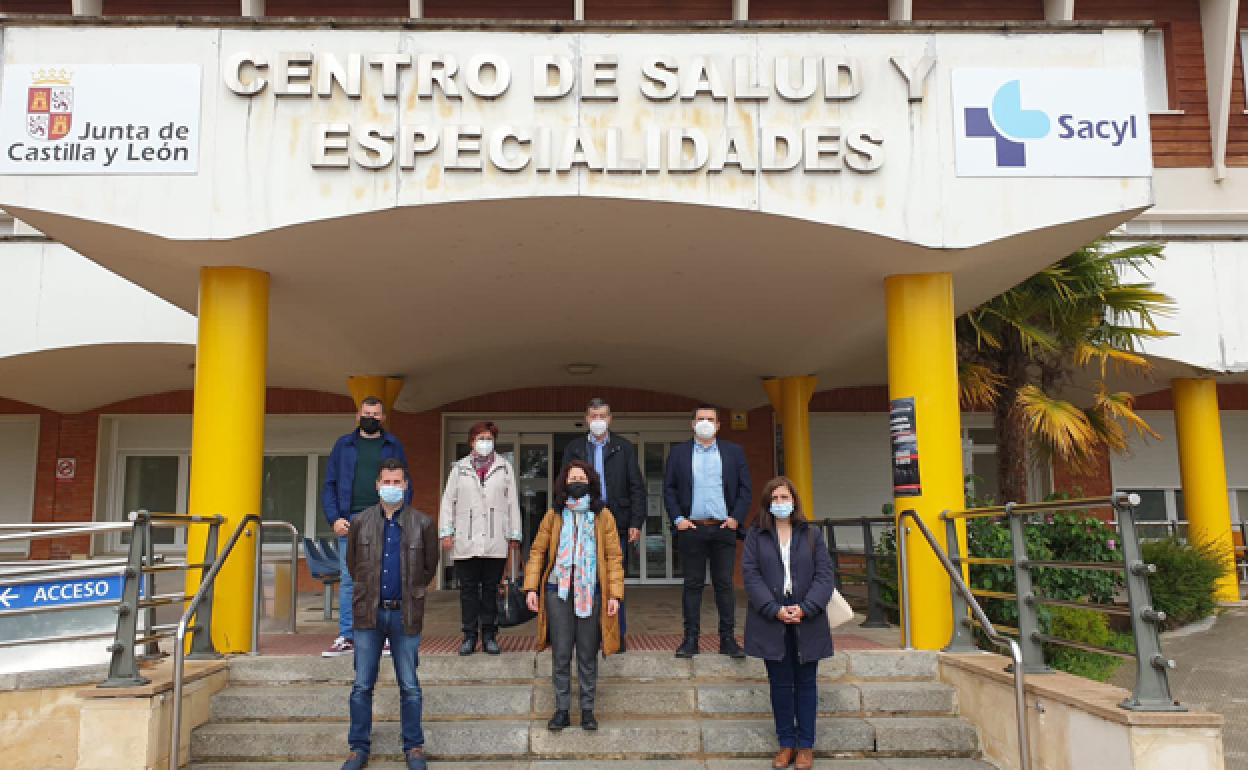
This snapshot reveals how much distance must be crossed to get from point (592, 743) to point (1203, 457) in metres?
10.8

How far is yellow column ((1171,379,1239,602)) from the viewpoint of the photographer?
12812 millimetres

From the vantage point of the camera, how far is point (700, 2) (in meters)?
15.2

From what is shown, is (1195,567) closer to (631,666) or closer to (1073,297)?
(1073,297)

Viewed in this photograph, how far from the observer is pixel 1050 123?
6.84 meters

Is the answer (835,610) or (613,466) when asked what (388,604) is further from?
(835,610)

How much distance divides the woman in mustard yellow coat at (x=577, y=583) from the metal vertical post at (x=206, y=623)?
2253mm

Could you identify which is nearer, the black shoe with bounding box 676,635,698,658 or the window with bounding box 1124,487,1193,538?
the black shoe with bounding box 676,635,698,658

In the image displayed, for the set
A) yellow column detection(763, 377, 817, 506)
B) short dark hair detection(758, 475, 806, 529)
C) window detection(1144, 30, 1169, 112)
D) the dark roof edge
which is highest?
window detection(1144, 30, 1169, 112)

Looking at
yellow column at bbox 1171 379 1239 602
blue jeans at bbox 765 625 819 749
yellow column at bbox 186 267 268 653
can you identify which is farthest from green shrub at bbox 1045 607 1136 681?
yellow column at bbox 186 267 268 653

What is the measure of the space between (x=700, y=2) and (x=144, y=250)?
423 inches

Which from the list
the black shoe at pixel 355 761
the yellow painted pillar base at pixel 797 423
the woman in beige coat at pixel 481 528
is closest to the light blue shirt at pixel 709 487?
the woman in beige coat at pixel 481 528

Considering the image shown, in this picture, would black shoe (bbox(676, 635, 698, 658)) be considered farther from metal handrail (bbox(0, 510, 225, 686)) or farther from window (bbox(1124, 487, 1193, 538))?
window (bbox(1124, 487, 1193, 538))

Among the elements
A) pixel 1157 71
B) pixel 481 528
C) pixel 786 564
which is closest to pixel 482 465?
pixel 481 528

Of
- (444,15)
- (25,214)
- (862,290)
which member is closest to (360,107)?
(25,214)
